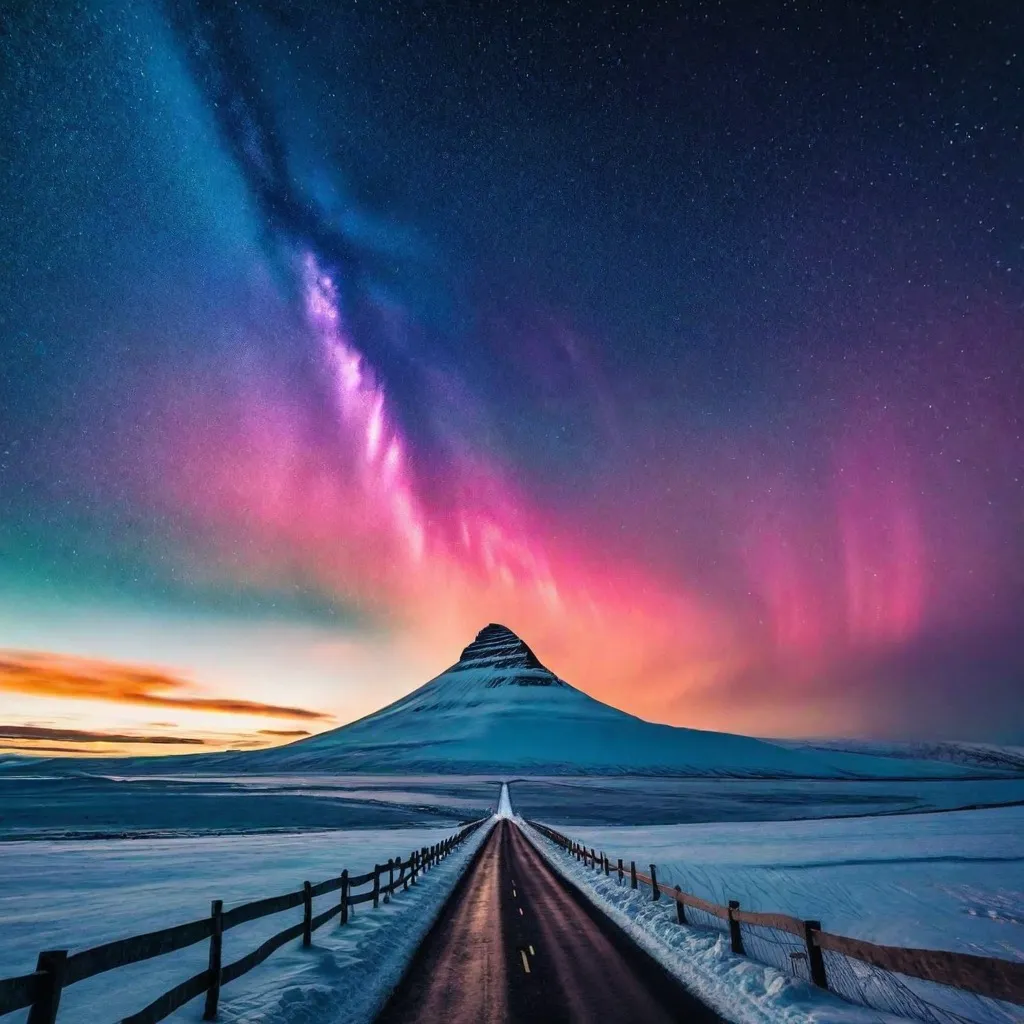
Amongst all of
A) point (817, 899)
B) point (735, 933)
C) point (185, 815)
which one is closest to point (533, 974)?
point (735, 933)

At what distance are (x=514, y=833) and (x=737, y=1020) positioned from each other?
4270 centimetres

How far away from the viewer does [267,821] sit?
50125mm

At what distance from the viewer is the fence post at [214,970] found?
23.1 ft

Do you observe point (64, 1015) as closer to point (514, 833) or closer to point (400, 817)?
point (514, 833)

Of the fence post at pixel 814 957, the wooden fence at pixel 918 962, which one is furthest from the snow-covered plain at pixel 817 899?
the wooden fence at pixel 918 962

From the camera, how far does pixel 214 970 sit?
716cm

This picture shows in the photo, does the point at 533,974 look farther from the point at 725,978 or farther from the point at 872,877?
the point at 872,877

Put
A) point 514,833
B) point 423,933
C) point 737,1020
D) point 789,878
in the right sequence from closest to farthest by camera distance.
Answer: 1. point 737,1020
2. point 423,933
3. point 789,878
4. point 514,833

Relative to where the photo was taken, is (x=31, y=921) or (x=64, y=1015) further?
(x=31, y=921)

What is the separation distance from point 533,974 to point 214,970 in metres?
4.62

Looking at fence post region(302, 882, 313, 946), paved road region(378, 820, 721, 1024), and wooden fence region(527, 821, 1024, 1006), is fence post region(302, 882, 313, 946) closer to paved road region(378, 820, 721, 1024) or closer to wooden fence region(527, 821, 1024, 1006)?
paved road region(378, 820, 721, 1024)

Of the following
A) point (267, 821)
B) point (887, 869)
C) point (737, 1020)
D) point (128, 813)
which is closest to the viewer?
point (737, 1020)

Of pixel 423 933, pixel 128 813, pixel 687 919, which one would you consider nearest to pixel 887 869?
pixel 687 919

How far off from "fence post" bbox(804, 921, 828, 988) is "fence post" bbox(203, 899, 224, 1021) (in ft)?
21.9
